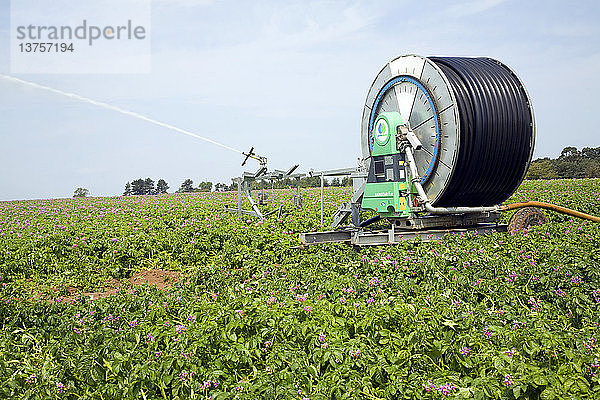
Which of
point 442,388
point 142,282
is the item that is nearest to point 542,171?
point 142,282

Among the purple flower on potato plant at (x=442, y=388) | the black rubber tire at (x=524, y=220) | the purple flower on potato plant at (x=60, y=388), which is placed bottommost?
the purple flower on potato plant at (x=60, y=388)

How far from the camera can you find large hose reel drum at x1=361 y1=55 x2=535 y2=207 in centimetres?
920

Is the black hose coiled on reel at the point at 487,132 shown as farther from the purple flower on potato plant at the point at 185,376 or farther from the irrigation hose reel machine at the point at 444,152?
the purple flower on potato plant at the point at 185,376

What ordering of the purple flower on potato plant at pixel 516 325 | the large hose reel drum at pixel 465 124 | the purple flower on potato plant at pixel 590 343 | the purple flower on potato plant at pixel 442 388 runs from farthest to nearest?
the large hose reel drum at pixel 465 124 → the purple flower on potato plant at pixel 516 325 → the purple flower on potato plant at pixel 590 343 → the purple flower on potato plant at pixel 442 388

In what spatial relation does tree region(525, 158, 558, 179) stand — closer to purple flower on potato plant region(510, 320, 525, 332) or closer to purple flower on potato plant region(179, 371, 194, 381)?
purple flower on potato plant region(510, 320, 525, 332)

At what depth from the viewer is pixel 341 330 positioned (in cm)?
437

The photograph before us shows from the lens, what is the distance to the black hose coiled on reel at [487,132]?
922cm

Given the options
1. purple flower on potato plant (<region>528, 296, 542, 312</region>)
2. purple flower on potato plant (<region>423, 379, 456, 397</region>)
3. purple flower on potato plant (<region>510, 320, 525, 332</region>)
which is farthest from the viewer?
purple flower on potato plant (<region>528, 296, 542, 312</region>)

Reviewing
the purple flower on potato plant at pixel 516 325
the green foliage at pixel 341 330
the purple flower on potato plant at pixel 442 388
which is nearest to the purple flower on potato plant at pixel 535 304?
the green foliage at pixel 341 330

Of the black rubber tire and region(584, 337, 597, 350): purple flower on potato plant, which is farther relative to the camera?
the black rubber tire

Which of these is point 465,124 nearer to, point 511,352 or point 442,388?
point 511,352

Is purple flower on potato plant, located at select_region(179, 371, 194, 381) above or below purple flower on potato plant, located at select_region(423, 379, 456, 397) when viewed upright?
below

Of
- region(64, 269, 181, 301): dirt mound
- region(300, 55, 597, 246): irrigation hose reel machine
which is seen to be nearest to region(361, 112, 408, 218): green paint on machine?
region(300, 55, 597, 246): irrigation hose reel machine

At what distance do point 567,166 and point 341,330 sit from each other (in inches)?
2730
